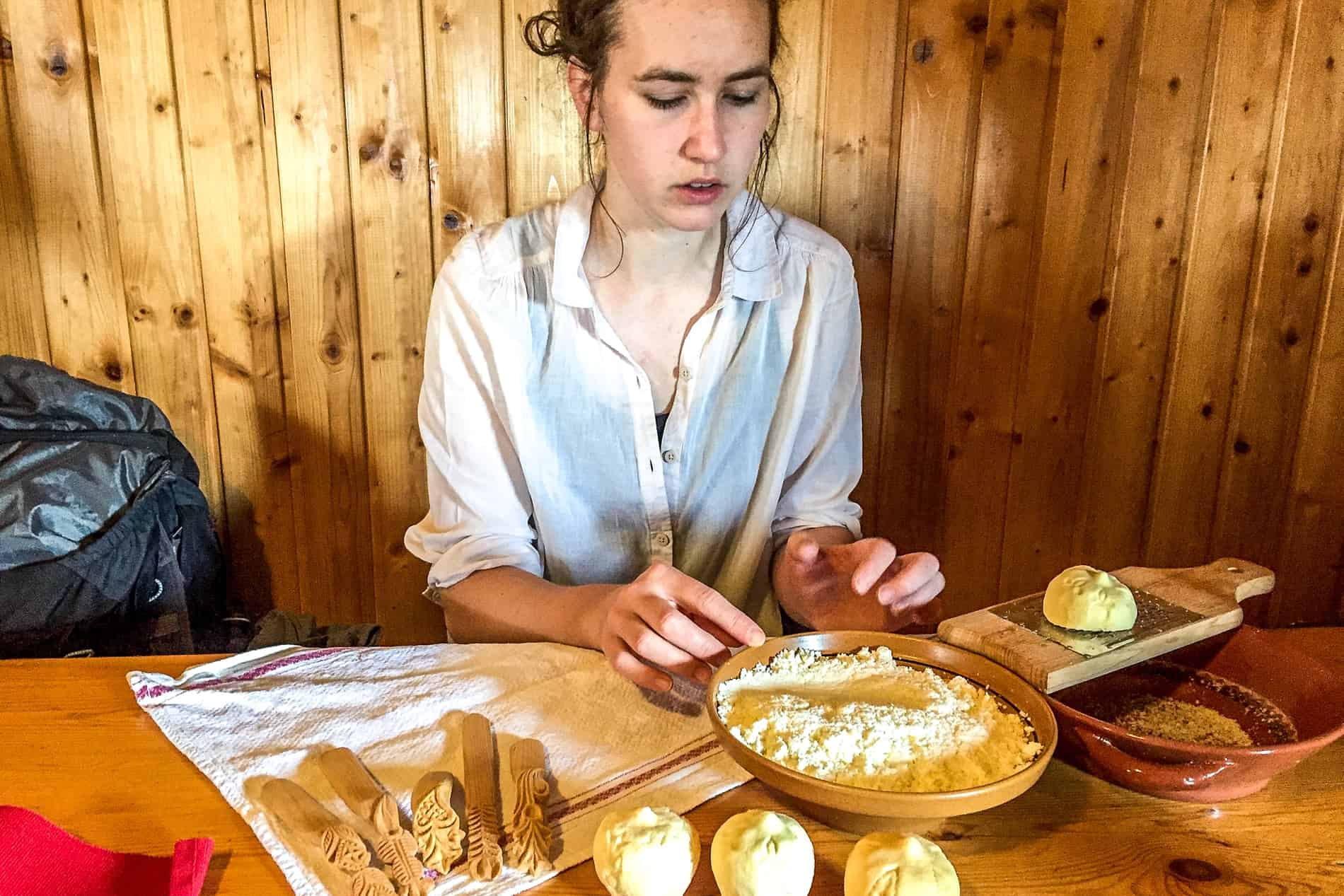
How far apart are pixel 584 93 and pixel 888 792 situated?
102 centimetres

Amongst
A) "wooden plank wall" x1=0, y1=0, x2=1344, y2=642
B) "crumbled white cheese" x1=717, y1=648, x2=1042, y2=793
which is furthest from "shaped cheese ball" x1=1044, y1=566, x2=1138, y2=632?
"wooden plank wall" x1=0, y1=0, x2=1344, y2=642

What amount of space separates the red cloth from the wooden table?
0.06ft

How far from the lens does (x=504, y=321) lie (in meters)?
1.41

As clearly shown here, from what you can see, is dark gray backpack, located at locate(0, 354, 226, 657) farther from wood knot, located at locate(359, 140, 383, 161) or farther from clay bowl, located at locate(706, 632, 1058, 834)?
clay bowl, located at locate(706, 632, 1058, 834)

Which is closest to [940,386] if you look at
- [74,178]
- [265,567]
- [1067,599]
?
[1067,599]

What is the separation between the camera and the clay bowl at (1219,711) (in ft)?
2.55

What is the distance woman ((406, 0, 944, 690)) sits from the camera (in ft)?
4.07

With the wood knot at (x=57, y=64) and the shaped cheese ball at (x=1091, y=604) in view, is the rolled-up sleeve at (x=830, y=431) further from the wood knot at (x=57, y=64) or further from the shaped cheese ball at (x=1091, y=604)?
the wood knot at (x=57, y=64)

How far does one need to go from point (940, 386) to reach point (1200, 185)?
61 centimetres

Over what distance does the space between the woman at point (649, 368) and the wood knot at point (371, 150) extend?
1.22ft

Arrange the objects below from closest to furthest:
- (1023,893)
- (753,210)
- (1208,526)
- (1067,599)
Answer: (1023,893) → (1067,599) → (753,210) → (1208,526)

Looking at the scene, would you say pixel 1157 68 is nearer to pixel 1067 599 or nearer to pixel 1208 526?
pixel 1208 526

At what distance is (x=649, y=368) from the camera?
1.48 m

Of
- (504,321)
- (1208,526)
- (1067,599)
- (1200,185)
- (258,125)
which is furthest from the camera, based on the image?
(1208,526)
